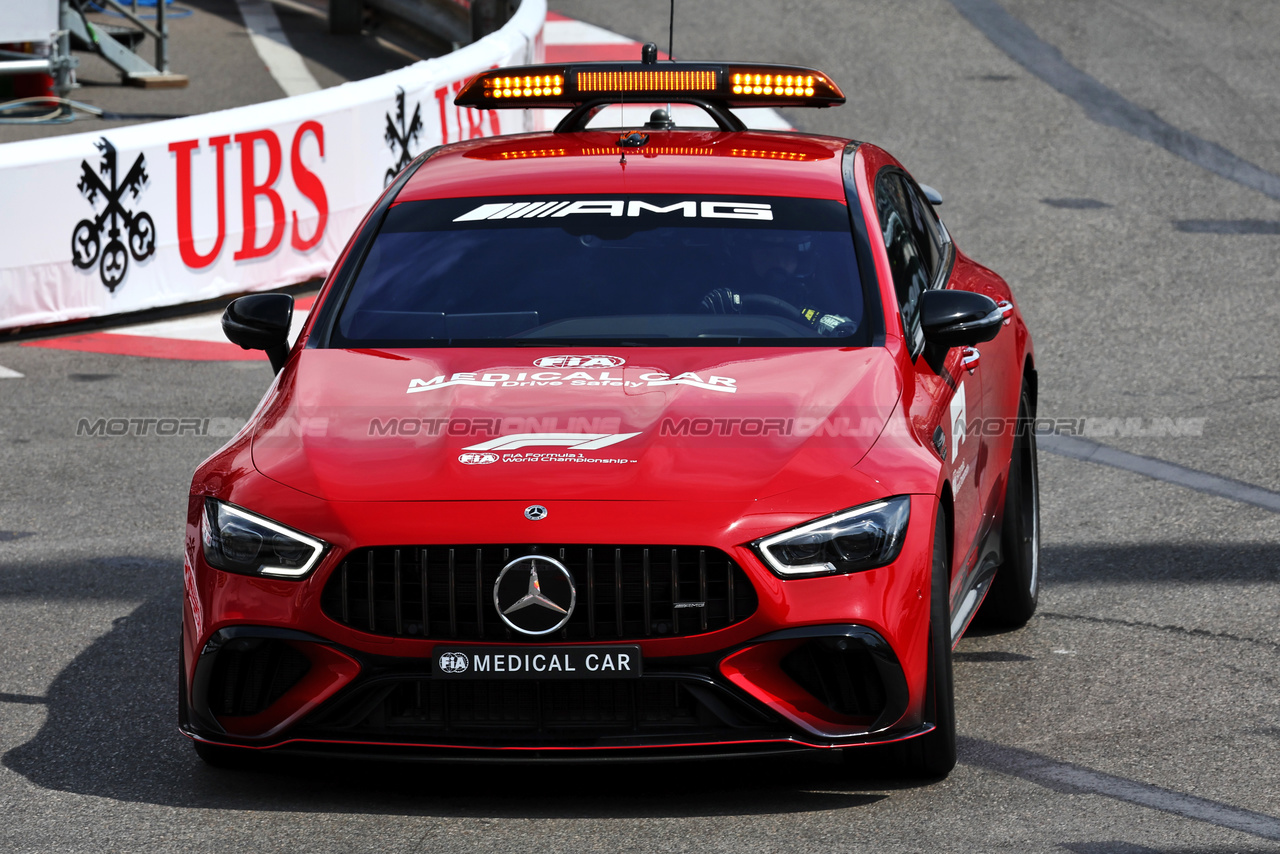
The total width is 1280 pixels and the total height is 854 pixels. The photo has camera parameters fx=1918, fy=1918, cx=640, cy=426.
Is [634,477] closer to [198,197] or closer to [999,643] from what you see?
[999,643]

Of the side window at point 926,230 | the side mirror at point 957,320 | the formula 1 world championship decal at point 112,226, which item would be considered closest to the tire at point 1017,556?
the side window at point 926,230

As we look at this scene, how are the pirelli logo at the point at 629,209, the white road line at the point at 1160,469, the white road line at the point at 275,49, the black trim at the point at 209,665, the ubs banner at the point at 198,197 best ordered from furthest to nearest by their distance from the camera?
the white road line at the point at 275,49 → the ubs banner at the point at 198,197 → the white road line at the point at 1160,469 → the pirelli logo at the point at 629,209 → the black trim at the point at 209,665

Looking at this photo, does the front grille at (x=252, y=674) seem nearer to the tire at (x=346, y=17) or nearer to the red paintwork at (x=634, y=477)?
the red paintwork at (x=634, y=477)

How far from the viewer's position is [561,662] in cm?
456

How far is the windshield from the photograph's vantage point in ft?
18.6

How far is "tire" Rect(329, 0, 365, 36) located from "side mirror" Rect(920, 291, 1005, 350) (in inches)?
861

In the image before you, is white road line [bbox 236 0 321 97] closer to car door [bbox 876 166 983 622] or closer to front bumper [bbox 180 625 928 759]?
car door [bbox 876 166 983 622]

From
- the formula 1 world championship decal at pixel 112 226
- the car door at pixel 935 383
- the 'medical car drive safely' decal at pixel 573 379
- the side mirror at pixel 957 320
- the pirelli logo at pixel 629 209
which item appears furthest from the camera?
the formula 1 world championship decal at pixel 112 226

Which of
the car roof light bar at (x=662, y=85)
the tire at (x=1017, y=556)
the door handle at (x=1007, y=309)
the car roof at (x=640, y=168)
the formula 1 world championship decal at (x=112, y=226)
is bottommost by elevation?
the formula 1 world championship decal at (x=112, y=226)

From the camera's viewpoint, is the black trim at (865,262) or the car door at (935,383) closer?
the car door at (935,383)

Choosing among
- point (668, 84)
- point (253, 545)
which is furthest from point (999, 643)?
point (253, 545)

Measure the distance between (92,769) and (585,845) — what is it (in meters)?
1.49

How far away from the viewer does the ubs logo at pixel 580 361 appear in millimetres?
5387

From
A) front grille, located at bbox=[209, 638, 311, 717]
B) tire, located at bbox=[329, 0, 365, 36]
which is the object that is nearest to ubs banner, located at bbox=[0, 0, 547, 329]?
front grille, located at bbox=[209, 638, 311, 717]
